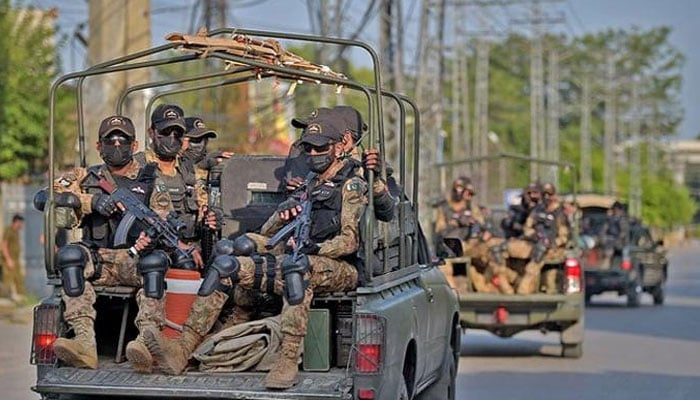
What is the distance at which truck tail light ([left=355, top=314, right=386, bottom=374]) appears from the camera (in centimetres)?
853

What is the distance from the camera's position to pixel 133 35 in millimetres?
20516

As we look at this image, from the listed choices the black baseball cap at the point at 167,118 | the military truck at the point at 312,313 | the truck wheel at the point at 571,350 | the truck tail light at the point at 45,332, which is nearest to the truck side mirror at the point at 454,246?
the military truck at the point at 312,313

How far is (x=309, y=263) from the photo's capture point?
8852 millimetres

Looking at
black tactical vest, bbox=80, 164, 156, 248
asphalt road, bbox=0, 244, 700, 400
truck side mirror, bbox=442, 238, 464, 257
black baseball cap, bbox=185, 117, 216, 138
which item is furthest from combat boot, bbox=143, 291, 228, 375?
asphalt road, bbox=0, 244, 700, 400

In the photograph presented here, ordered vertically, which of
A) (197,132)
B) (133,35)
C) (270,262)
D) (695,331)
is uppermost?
A: (133,35)

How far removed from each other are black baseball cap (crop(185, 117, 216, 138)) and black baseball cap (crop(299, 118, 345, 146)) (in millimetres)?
1396

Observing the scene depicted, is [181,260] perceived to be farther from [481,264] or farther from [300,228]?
[481,264]

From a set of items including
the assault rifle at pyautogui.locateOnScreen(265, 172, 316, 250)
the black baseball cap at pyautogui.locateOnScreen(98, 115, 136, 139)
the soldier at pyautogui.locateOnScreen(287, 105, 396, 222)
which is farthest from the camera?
the black baseball cap at pyautogui.locateOnScreen(98, 115, 136, 139)

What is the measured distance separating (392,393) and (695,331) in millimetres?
14548

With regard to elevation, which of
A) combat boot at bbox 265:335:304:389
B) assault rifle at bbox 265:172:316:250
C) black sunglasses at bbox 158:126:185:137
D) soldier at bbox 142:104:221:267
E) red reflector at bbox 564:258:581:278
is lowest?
combat boot at bbox 265:335:304:389

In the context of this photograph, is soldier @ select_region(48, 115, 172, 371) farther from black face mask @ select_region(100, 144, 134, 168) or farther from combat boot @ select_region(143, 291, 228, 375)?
combat boot @ select_region(143, 291, 228, 375)

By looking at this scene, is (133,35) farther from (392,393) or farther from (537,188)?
(392,393)

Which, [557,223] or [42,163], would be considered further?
[42,163]

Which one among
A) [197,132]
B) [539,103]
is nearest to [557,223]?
[197,132]
